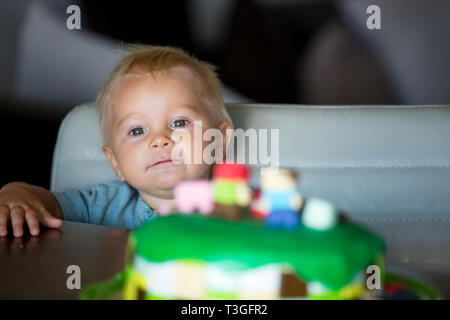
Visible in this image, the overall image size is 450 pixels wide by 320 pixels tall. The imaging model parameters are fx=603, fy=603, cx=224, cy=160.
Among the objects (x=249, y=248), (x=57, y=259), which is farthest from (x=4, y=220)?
(x=249, y=248)

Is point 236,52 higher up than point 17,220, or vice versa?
point 236,52

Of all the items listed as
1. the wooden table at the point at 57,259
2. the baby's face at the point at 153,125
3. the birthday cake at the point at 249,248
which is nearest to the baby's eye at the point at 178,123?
the baby's face at the point at 153,125

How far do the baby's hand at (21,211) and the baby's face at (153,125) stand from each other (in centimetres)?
20

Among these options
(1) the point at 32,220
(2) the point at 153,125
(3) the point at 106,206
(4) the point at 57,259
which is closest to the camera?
(4) the point at 57,259

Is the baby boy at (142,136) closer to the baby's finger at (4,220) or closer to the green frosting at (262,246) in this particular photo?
the baby's finger at (4,220)

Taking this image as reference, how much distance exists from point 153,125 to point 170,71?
15 centimetres

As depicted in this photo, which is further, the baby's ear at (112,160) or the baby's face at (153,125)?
the baby's ear at (112,160)

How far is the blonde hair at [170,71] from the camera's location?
121cm

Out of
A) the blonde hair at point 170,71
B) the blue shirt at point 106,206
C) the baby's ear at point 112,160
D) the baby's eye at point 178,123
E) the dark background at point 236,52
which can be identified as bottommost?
the blue shirt at point 106,206

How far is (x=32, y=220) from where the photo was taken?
0.90m

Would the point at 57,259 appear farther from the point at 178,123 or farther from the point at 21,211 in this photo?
the point at 178,123

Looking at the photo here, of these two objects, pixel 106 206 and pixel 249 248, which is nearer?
pixel 249 248

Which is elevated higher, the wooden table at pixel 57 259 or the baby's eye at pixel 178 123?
the baby's eye at pixel 178 123
